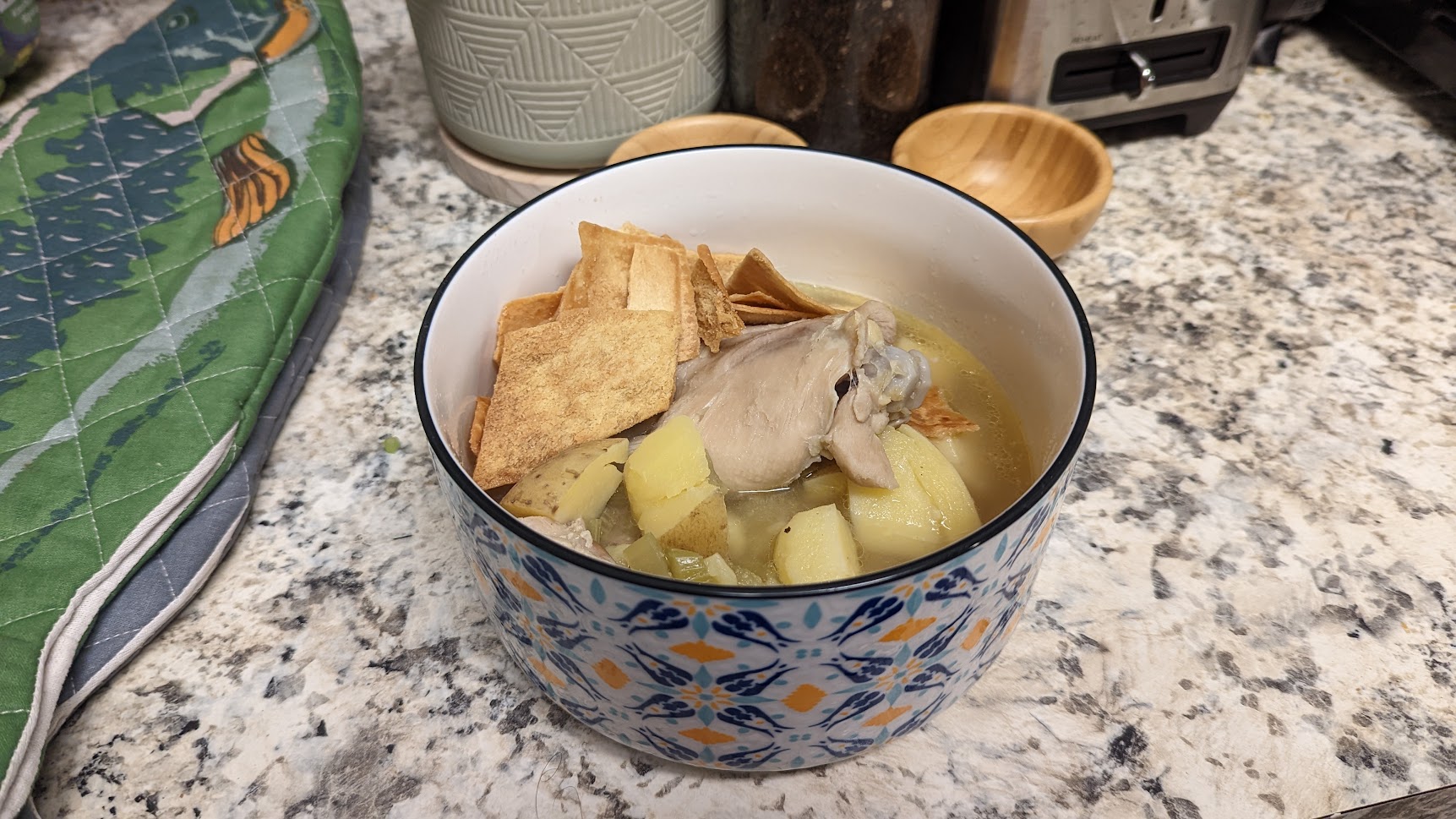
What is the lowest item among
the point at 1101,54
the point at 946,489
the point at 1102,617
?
the point at 1102,617

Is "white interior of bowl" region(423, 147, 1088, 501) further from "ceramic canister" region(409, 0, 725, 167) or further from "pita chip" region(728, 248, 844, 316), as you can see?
"ceramic canister" region(409, 0, 725, 167)

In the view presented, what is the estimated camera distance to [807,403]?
72cm

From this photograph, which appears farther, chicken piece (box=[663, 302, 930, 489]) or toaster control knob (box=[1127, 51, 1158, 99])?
toaster control knob (box=[1127, 51, 1158, 99])

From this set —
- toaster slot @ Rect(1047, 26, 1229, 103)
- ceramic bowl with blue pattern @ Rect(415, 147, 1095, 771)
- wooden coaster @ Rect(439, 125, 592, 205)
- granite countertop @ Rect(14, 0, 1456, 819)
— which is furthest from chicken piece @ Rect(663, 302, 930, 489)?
toaster slot @ Rect(1047, 26, 1229, 103)

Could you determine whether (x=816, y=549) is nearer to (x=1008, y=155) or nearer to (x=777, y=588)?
(x=777, y=588)

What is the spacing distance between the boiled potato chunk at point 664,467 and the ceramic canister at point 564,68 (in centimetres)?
55

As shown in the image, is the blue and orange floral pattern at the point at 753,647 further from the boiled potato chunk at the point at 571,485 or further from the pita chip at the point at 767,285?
the pita chip at the point at 767,285

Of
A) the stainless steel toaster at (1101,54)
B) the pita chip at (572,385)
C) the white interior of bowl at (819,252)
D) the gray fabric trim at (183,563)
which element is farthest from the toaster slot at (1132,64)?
the gray fabric trim at (183,563)

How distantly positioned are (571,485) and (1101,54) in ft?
3.03

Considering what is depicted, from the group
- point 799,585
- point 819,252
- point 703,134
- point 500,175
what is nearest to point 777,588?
point 799,585

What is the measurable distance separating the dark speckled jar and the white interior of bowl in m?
0.23

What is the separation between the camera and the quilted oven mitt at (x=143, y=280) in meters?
0.73

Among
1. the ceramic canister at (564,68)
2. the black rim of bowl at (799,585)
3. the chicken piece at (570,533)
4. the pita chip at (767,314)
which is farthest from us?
the ceramic canister at (564,68)

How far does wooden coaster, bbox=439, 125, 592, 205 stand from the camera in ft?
3.88
